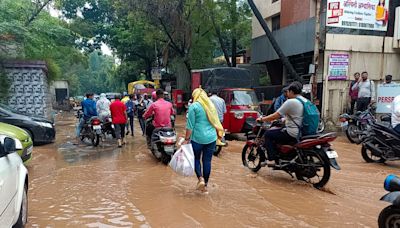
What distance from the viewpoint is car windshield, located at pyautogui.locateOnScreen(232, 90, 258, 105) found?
1160 cm

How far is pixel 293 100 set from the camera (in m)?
5.68

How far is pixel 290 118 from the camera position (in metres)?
5.78

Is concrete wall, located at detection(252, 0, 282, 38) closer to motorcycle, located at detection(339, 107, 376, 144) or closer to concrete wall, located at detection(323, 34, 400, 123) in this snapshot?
concrete wall, located at detection(323, 34, 400, 123)

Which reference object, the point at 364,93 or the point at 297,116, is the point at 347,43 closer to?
the point at 364,93

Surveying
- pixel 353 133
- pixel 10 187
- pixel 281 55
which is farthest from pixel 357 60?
pixel 10 187

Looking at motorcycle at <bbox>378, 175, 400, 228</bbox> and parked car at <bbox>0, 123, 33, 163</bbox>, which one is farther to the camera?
parked car at <bbox>0, 123, 33, 163</bbox>

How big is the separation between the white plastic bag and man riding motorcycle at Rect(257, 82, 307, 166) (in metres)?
1.66

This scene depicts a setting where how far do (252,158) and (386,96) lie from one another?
22.9 ft

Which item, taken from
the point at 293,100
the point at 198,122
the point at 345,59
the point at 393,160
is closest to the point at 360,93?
the point at 345,59

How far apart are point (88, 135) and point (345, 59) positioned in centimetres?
1074

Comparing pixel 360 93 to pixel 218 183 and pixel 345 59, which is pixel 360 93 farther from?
pixel 218 183

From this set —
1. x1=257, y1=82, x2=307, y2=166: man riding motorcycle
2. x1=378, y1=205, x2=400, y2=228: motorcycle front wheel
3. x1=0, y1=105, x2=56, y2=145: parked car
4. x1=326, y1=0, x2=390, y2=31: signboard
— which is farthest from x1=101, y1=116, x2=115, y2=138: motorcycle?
x1=326, y1=0, x2=390, y2=31: signboard

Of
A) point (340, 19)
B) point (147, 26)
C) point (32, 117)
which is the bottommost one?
point (32, 117)

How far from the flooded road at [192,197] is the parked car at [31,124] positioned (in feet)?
7.93
